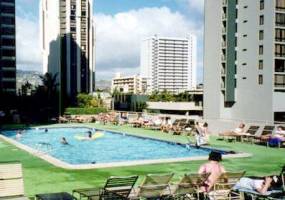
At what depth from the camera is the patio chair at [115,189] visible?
8867mm

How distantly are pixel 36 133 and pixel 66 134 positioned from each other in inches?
96.4

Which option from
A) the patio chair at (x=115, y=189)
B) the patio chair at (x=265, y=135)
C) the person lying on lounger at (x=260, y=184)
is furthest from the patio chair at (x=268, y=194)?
the patio chair at (x=265, y=135)

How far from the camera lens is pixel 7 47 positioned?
331ft

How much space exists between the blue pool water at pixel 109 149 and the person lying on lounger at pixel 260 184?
12337 mm

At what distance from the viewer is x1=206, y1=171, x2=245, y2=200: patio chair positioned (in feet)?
31.2

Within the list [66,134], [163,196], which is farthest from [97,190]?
[66,134]

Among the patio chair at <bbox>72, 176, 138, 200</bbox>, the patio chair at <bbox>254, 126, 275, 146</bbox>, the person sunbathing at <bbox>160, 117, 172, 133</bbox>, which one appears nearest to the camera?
the patio chair at <bbox>72, 176, 138, 200</bbox>

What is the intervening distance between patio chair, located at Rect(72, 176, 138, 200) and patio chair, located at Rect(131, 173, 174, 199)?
0.68 ft

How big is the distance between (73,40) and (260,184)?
152674 mm

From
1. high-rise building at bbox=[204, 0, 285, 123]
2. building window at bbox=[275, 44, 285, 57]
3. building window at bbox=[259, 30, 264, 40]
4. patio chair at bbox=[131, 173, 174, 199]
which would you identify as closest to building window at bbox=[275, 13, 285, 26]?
high-rise building at bbox=[204, 0, 285, 123]

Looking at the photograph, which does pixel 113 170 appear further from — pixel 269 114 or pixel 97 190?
pixel 269 114

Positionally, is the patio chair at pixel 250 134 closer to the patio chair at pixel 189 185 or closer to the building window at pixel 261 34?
the patio chair at pixel 189 185

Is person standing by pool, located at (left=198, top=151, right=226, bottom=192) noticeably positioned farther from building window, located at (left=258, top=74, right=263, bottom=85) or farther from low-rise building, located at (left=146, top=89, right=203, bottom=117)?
low-rise building, located at (left=146, top=89, right=203, bottom=117)

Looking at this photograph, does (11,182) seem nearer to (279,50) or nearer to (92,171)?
(92,171)
